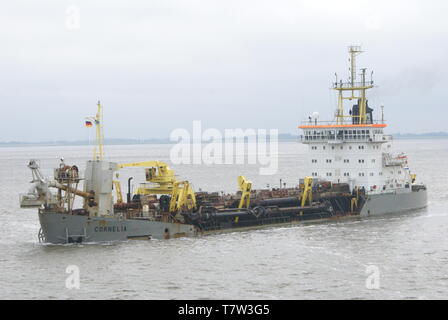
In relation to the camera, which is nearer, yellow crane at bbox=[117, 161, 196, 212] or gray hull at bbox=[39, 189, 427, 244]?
gray hull at bbox=[39, 189, 427, 244]

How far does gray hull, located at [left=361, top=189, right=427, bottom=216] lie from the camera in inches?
2020

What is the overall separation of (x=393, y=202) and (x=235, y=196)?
14080 mm

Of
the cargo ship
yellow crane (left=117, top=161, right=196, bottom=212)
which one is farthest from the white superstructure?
yellow crane (left=117, top=161, right=196, bottom=212)

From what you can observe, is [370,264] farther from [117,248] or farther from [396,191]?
[396,191]

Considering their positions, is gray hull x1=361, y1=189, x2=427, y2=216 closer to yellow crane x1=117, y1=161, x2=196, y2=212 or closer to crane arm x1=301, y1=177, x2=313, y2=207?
crane arm x1=301, y1=177, x2=313, y2=207

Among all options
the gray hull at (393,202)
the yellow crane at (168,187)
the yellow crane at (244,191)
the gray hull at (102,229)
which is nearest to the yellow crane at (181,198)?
the yellow crane at (168,187)

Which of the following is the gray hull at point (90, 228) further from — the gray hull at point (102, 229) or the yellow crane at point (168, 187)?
the yellow crane at point (168, 187)

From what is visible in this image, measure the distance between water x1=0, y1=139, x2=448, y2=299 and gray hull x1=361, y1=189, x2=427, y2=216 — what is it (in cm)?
566

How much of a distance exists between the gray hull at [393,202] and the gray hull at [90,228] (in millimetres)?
18705

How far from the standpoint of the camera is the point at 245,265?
109 ft

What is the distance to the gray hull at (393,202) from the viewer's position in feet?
168

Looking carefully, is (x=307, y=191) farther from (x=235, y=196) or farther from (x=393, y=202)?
(x=393, y=202)
